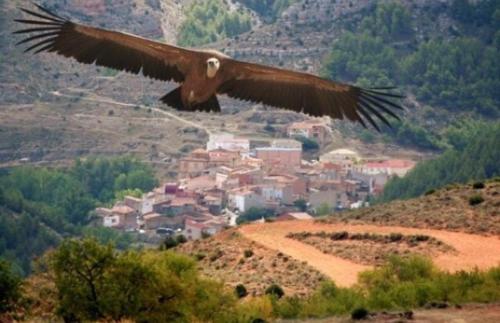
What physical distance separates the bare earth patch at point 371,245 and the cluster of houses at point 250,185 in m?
74.0

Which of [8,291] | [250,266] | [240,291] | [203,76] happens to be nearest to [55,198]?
[250,266]

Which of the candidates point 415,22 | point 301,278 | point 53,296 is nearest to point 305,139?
point 415,22

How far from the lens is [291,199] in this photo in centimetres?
13700

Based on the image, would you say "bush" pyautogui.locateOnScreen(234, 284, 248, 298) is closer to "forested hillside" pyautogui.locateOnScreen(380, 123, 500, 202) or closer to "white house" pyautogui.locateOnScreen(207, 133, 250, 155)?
"forested hillside" pyautogui.locateOnScreen(380, 123, 500, 202)

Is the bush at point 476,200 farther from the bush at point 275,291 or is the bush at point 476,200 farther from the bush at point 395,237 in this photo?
the bush at point 275,291

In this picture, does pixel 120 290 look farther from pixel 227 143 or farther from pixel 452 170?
pixel 227 143

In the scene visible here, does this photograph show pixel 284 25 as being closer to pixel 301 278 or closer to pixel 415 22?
pixel 415 22

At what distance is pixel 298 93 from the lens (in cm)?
A: 2691

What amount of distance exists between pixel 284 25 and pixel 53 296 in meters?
135

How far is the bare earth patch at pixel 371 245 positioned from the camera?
45.7 m

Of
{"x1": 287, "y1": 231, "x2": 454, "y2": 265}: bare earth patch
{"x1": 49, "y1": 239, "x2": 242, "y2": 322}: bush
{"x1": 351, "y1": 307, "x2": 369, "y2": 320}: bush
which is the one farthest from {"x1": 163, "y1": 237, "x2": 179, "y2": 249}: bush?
{"x1": 351, "y1": 307, "x2": 369, "y2": 320}: bush

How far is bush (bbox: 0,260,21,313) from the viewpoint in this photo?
32.2 metres

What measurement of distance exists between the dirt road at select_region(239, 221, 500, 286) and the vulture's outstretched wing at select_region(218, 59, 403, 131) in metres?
15.2

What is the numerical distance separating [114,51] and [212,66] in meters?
1.62
